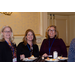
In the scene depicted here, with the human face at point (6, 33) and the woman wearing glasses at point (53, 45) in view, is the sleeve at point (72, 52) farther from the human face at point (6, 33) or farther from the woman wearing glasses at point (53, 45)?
the woman wearing glasses at point (53, 45)

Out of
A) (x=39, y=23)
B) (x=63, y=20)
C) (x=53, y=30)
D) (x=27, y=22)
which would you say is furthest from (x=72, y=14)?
(x=53, y=30)

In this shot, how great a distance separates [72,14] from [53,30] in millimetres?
2849

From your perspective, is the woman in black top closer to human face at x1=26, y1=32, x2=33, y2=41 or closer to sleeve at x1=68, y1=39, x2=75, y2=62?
human face at x1=26, y1=32, x2=33, y2=41

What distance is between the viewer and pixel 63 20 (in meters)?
5.41

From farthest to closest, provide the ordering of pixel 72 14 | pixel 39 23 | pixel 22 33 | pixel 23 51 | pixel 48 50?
1. pixel 72 14
2. pixel 39 23
3. pixel 22 33
4. pixel 48 50
5. pixel 23 51

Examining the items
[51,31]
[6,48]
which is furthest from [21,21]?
[6,48]

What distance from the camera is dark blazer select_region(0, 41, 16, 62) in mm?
1999

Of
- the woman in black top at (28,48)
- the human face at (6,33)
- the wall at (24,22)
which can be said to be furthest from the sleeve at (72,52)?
the wall at (24,22)

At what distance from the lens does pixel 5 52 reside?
2.03 meters

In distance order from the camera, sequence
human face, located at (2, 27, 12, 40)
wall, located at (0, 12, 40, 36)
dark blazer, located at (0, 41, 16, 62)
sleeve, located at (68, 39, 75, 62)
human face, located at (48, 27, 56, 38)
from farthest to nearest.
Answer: wall, located at (0, 12, 40, 36)
human face, located at (48, 27, 56, 38)
human face, located at (2, 27, 12, 40)
dark blazer, located at (0, 41, 16, 62)
sleeve, located at (68, 39, 75, 62)

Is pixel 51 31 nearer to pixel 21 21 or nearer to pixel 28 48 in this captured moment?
pixel 28 48

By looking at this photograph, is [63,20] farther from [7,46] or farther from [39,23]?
[7,46]

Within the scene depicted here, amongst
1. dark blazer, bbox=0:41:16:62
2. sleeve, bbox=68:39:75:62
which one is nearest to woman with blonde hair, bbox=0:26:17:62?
dark blazer, bbox=0:41:16:62
